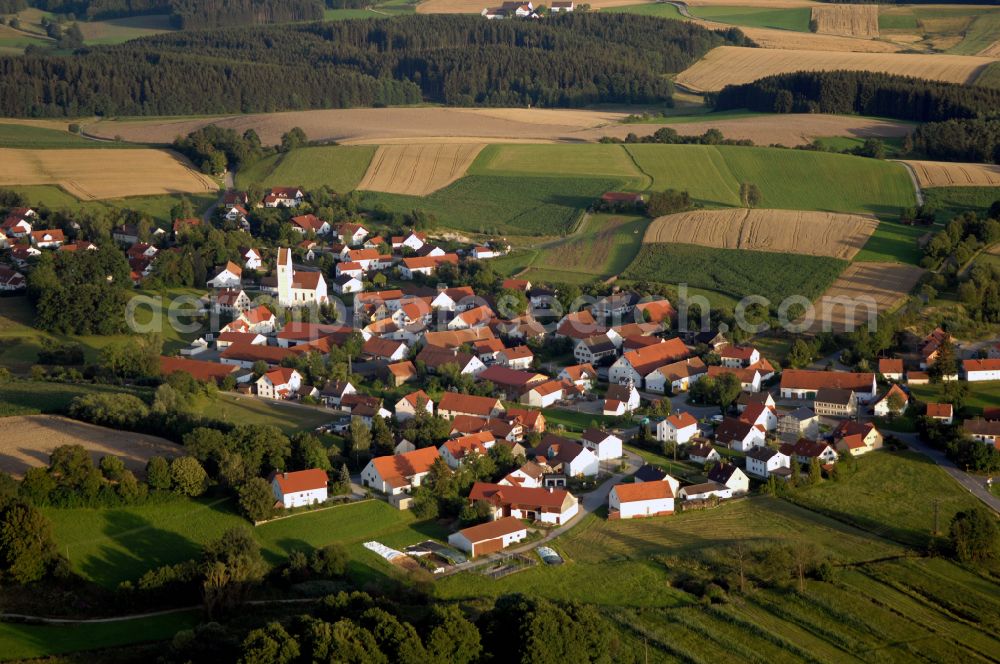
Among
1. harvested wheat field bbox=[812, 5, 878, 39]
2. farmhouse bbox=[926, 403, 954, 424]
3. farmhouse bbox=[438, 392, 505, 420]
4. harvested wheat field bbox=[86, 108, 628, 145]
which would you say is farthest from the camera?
harvested wheat field bbox=[812, 5, 878, 39]

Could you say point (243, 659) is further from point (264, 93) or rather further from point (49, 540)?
point (264, 93)

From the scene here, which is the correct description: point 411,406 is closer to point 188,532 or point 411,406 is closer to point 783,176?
point 188,532

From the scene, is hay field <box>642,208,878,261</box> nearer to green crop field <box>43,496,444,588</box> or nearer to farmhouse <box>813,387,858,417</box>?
farmhouse <box>813,387,858,417</box>

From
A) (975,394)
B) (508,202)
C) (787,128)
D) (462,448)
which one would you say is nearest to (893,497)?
(975,394)

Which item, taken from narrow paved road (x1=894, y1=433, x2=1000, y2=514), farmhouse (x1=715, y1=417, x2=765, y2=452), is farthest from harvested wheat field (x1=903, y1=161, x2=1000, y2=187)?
farmhouse (x1=715, y1=417, x2=765, y2=452)

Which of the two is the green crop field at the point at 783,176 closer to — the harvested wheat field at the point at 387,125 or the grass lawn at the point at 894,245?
the grass lawn at the point at 894,245

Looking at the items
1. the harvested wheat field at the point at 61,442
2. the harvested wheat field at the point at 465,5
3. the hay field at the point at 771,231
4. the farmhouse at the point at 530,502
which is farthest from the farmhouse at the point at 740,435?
the harvested wheat field at the point at 465,5
